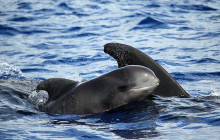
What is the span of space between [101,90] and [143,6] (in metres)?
16.5

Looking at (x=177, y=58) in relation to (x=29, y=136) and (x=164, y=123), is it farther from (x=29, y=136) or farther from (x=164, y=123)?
(x=29, y=136)

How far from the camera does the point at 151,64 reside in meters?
7.79

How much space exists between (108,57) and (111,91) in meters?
7.56

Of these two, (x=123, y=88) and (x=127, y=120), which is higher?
(x=123, y=88)

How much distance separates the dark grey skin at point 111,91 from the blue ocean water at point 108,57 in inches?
6.3

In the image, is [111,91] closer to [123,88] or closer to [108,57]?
[123,88]

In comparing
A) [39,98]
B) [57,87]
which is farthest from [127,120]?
[39,98]

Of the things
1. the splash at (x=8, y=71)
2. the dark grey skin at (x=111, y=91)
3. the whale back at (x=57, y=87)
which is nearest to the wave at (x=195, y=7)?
the splash at (x=8, y=71)

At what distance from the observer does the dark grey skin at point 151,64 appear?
7734mm

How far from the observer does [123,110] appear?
7.11 metres

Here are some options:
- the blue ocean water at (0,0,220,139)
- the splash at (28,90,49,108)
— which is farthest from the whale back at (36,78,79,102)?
the blue ocean water at (0,0,220,139)

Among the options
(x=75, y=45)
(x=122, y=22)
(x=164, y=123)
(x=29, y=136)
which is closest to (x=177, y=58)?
(x=75, y=45)

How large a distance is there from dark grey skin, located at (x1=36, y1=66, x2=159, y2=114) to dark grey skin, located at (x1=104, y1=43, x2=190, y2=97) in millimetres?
658

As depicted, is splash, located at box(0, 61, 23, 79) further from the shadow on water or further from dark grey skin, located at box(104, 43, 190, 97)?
the shadow on water
